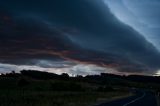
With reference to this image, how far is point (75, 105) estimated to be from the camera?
35906mm

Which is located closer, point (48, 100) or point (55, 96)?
point (48, 100)

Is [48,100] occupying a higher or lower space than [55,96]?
lower

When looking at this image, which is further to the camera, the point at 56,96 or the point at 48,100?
the point at 56,96

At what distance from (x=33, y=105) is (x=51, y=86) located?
72.3 meters

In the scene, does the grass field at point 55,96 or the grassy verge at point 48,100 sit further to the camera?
the grass field at point 55,96

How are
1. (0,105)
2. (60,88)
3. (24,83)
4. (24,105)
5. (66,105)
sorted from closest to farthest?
(0,105) → (24,105) → (66,105) → (60,88) → (24,83)

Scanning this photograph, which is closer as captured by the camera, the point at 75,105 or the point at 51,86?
the point at 75,105

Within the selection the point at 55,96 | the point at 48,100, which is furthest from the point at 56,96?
the point at 48,100

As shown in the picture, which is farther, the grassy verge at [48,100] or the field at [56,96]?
the field at [56,96]

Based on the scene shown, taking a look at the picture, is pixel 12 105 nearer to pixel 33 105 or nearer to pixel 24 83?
pixel 33 105

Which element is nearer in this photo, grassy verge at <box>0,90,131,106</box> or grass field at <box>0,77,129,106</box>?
grassy verge at <box>0,90,131,106</box>

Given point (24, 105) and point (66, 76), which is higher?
point (66, 76)

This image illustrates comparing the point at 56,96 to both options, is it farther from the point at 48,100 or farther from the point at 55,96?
the point at 48,100

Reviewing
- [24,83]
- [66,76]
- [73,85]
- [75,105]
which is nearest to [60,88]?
[73,85]
